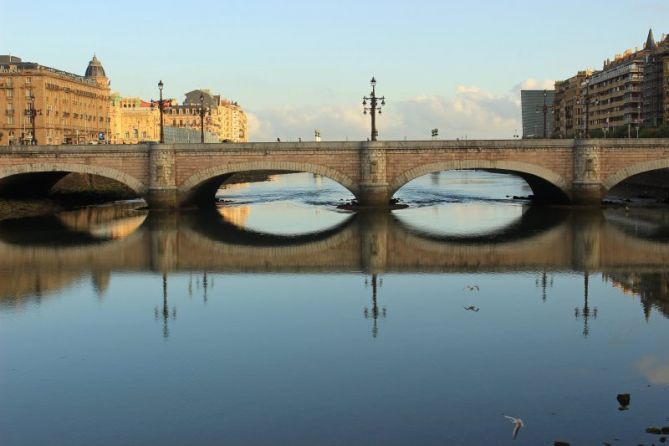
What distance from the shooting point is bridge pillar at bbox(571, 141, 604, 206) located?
211 ft

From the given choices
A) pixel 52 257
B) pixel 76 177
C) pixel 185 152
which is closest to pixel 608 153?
pixel 185 152

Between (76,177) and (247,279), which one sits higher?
(76,177)

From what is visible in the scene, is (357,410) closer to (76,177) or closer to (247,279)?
(247,279)

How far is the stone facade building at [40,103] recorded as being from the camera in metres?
126

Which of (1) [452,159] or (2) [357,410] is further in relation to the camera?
(1) [452,159]

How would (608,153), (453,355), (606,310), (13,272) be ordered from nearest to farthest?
(453,355) < (606,310) < (13,272) < (608,153)

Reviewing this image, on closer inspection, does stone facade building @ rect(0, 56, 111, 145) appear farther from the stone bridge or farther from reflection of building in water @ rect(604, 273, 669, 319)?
reflection of building in water @ rect(604, 273, 669, 319)

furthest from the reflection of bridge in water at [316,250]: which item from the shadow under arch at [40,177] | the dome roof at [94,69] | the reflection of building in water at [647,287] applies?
the dome roof at [94,69]

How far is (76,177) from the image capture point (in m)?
90.9

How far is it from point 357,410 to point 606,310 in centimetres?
1395

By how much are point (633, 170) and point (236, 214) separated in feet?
117

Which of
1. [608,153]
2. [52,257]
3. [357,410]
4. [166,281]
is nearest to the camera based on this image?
[357,410]

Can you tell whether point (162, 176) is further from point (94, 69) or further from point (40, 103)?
point (94, 69)

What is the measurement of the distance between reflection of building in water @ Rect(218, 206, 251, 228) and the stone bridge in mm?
4263
